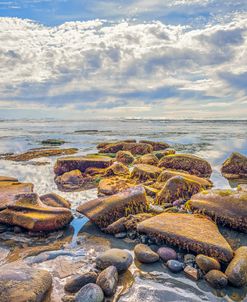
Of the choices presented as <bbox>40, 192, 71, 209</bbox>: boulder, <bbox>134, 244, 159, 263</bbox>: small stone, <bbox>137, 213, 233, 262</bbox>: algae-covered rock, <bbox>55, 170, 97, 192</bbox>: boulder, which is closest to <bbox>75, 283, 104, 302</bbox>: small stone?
<bbox>134, 244, 159, 263</bbox>: small stone

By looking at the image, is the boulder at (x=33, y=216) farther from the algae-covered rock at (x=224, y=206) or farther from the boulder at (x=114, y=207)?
the algae-covered rock at (x=224, y=206)

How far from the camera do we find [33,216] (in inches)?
212

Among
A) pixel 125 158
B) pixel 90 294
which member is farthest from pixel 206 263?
pixel 125 158

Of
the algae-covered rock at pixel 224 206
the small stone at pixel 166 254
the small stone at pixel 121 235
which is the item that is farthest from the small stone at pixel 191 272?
the algae-covered rock at pixel 224 206

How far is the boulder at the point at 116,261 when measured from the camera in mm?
3990

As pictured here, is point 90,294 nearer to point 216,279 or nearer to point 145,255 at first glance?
point 145,255

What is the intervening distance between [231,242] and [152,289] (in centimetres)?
198

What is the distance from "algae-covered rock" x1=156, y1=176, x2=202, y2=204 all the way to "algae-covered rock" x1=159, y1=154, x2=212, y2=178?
3.81 metres

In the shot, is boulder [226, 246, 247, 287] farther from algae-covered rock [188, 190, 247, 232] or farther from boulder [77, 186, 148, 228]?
boulder [77, 186, 148, 228]

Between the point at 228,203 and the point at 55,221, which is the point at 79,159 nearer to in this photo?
the point at 55,221

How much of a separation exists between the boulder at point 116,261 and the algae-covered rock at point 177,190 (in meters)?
3.05

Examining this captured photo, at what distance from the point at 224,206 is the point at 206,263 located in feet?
6.28

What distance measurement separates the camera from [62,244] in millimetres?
4941

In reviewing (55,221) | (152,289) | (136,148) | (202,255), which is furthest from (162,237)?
(136,148)
